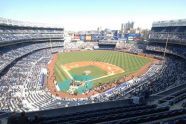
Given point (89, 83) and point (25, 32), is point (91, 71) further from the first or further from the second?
point (25, 32)

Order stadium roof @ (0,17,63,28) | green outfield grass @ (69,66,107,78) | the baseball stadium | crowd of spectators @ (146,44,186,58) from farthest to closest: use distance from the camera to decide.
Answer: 1. crowd of spectators @ (146,44,186,58)
2. stadium roof @ (0,17,63,28)
3. green outfield grass @ (69,66,107,78)
4. the baseball stadium

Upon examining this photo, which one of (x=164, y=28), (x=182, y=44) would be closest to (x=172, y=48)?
(x=182, y=44)

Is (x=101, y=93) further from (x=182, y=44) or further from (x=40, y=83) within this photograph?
(x=182, y=44)

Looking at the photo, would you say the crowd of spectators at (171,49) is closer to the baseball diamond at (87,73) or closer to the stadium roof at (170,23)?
the baseball diamond at (87,73)

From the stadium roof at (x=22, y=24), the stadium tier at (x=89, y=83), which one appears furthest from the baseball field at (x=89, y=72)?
the stadium roof at (x=22, y=24)

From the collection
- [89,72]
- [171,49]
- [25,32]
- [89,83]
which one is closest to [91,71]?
[89,72]

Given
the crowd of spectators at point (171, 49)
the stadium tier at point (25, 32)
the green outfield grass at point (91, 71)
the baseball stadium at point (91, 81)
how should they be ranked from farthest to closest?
1. the crowd of spectators at point (171, 49)
2. the stadium tier at point (25, 32)
3. the green outfield grass at point (91, 71)
4. the baseball stadium at point (91, 81)

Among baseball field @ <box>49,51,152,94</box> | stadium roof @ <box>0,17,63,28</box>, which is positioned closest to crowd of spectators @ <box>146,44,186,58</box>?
baseball field @ <box>49,51,152,94</box>

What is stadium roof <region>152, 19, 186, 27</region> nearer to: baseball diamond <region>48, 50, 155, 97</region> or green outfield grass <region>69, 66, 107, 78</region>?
baseball diamond <region>48, 50, 155, 97</region>
